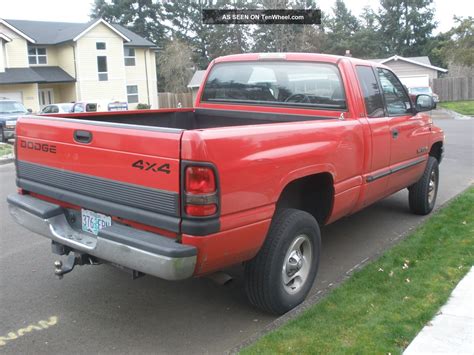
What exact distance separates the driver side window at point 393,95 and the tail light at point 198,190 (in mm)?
3062

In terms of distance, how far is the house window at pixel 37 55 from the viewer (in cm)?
3728

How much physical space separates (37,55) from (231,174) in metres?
38.5

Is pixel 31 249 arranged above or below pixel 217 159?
below

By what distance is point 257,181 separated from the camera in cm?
339

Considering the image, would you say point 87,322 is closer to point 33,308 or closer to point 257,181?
point 33,308

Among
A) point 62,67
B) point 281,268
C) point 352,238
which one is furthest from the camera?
Result: point 62,67

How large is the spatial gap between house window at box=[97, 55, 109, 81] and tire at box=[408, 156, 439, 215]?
3506cm

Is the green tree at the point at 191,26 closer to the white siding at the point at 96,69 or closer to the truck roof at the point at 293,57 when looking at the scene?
the white siding at the point at 96,69

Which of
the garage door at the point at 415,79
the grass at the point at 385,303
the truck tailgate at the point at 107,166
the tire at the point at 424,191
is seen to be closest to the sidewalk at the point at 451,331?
the grass at the point at 385,303

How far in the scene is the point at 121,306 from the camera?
4.17 m

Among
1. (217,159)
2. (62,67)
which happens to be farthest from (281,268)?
(62,67)

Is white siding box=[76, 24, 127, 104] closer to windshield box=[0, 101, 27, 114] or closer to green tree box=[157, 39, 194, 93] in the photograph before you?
green tree box=[157, 39, 194, 93]

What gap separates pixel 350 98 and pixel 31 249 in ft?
12.3

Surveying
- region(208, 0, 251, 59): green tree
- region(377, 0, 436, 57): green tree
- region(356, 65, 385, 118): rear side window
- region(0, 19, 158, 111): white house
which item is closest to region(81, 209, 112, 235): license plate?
region(356, 65, 385, 118): rear side window
